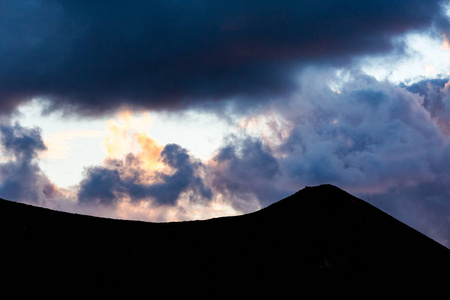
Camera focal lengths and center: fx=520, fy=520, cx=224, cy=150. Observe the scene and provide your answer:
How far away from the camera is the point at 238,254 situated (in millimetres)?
41375

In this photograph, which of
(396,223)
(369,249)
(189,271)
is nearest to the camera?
(189,271)

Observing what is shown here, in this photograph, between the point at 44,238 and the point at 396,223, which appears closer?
the point at 44,238

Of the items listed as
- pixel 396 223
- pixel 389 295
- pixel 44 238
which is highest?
pixel 396 223

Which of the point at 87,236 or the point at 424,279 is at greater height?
the point at 87,236

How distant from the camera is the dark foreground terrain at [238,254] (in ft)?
123

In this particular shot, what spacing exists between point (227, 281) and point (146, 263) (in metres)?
6.28

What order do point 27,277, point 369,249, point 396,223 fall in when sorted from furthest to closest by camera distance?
point 396,223, point 369,249, point 27,277

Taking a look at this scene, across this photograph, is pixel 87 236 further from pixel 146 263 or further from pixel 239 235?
pixel 239 235

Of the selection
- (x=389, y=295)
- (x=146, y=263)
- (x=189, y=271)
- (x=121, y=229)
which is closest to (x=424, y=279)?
(x=389, y=295)

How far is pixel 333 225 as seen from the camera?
43.7 m

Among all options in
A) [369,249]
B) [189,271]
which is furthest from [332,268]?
[189,271]

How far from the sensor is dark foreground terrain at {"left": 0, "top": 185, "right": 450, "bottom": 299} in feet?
123

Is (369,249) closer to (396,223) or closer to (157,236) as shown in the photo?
(396,223)

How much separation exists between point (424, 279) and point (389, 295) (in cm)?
412
